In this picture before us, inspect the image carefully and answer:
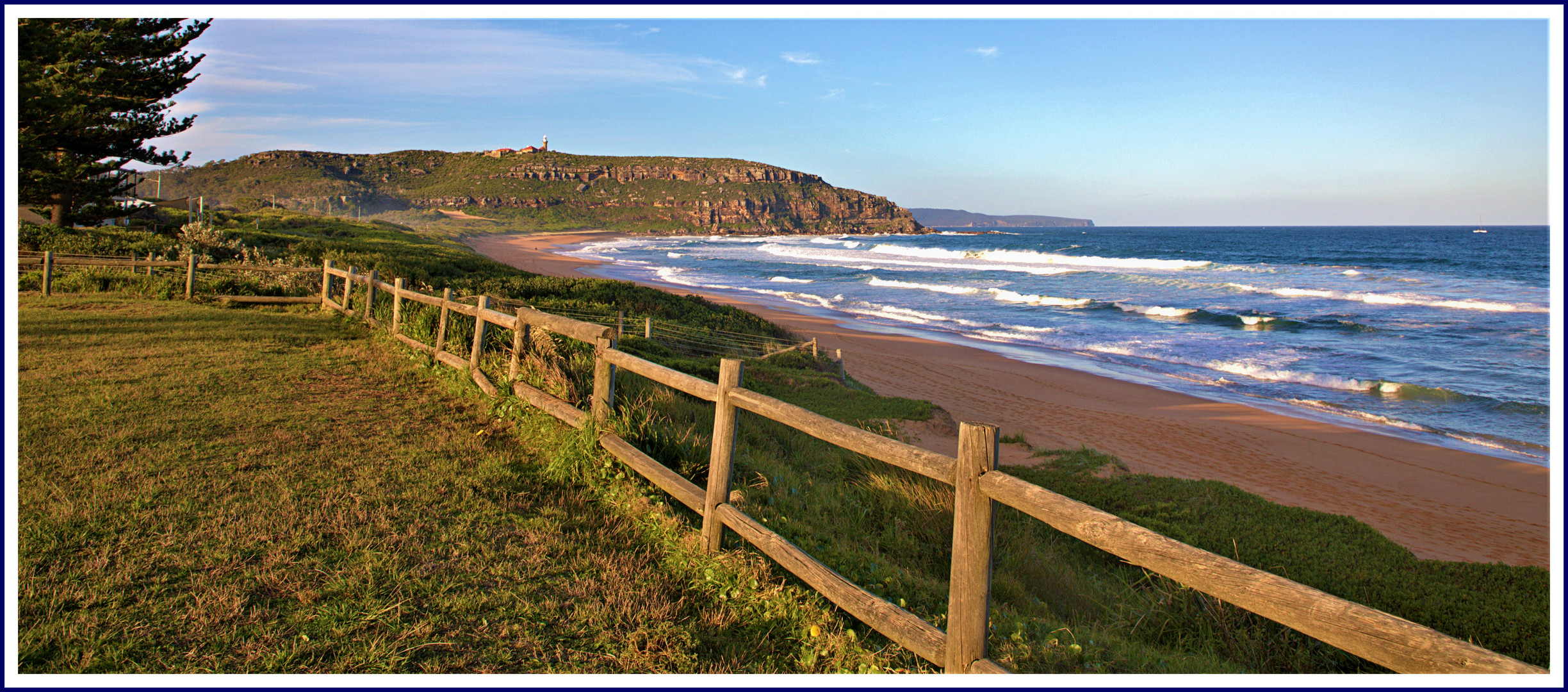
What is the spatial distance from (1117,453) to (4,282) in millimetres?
11140

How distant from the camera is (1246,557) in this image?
512 cm

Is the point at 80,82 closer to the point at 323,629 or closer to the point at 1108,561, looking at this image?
the point at 323,629

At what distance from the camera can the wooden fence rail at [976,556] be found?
1.84m

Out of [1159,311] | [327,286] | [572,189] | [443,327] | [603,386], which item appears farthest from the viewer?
[572,189]

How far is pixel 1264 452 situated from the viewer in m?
11.3

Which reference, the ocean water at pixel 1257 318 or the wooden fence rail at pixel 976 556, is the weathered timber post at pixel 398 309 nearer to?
the wooden fence rail at pixel 976 556

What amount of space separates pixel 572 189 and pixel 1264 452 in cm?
16758

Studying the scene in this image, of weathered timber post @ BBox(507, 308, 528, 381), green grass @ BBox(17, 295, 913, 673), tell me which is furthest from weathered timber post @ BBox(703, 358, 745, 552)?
weathered timber post @ BBox(507, 308, 528, 381)

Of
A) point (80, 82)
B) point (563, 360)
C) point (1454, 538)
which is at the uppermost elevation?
point (80, 82)

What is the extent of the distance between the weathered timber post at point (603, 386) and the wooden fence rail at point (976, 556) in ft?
0.61

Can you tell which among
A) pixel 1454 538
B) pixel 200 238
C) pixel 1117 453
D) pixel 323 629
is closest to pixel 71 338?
pixel 323 629

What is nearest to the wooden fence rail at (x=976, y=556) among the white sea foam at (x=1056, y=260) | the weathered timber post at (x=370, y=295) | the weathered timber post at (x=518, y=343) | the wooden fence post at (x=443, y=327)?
the weathered timber post at (x=518, y=343)

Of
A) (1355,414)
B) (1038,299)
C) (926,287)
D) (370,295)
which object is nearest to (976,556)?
(370,295)

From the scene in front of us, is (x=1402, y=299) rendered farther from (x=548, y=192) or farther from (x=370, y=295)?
(x=548, y=192)
